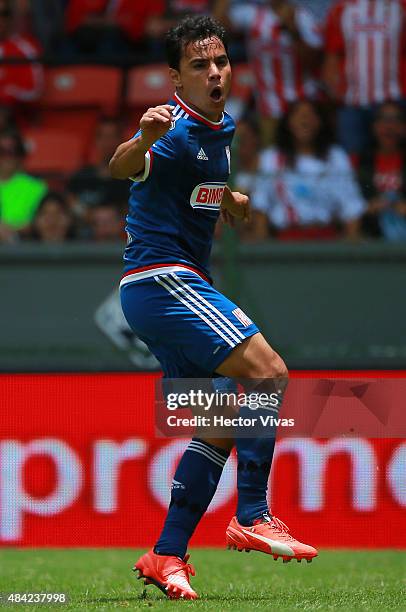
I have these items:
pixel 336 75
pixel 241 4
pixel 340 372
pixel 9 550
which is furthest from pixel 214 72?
pixel 241 4

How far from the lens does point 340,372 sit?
7922 millimetres

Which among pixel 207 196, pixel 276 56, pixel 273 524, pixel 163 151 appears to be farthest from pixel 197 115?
pixel 276 56

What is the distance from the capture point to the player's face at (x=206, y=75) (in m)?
4.88

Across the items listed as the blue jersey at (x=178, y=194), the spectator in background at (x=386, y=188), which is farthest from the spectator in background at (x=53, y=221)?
the blue jersey at (x=178, y=194)

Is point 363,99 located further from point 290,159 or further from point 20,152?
point 20,152

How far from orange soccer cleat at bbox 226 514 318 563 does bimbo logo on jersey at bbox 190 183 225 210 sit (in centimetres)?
128

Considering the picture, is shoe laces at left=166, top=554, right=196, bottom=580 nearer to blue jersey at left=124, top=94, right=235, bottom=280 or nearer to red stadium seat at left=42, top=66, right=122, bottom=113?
blue jersey at left=124, top=94, right=235, bottom=280

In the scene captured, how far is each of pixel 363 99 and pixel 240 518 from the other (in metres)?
5.48

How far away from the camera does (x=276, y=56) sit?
33.9 feet

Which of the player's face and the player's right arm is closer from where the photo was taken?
the player's right arm

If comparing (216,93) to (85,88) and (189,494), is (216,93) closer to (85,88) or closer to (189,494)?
(189,494)

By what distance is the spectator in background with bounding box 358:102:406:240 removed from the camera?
8.38 metres

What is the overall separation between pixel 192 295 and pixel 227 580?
174 centimetres

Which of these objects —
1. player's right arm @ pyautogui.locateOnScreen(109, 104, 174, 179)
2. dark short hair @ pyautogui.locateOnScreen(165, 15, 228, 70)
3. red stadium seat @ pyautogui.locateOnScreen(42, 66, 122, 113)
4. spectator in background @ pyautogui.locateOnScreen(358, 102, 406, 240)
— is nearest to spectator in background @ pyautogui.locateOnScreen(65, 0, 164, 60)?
red stadium seat @ pyautogui.locateOnScreen(42, 66, 122, 113)
